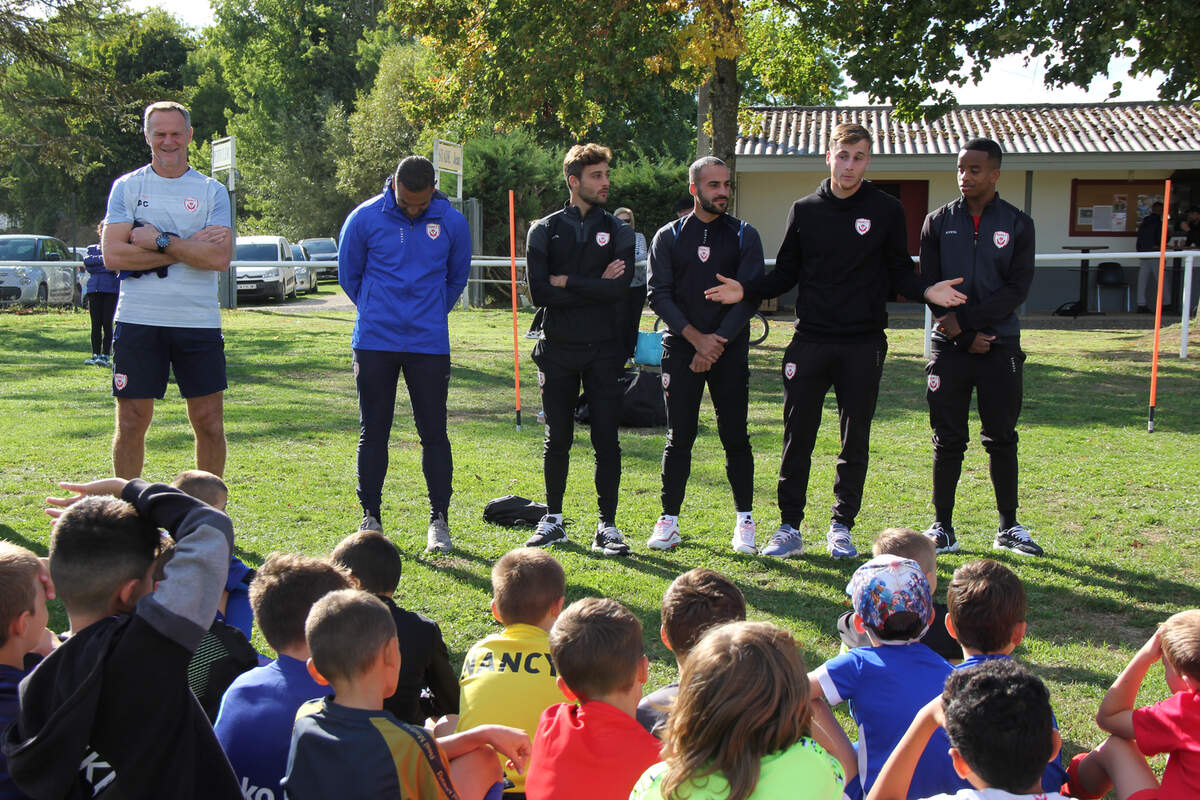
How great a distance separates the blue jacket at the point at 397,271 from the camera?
5832mm

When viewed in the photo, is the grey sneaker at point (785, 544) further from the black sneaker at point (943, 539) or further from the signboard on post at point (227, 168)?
the signboard on post at point (227, 168)

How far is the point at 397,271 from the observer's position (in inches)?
230

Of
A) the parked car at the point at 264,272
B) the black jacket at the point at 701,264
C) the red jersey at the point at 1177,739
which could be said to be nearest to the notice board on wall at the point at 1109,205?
the parked car at the point at 264,272

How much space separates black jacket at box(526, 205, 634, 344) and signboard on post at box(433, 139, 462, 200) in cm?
1283

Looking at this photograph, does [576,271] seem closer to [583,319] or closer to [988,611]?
[583,319]

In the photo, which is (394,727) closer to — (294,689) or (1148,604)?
(294,689)

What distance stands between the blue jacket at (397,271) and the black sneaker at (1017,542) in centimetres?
319

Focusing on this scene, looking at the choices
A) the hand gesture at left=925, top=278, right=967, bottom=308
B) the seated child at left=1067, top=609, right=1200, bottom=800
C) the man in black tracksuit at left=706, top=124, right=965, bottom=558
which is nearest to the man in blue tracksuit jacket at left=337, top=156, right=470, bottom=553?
the man in black tracksuit at left=706, top=124, right=965, bottom=558

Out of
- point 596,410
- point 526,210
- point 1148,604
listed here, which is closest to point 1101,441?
point 1148,604

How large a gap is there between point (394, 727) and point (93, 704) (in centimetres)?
61

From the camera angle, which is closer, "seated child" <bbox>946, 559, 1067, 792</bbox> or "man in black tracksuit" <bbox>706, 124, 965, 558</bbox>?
"seated child" <bbox>946, 559, 1067, 792</bbox>

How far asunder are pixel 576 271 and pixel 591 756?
3804mm

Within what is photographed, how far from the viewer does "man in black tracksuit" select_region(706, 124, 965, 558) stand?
5.79 m

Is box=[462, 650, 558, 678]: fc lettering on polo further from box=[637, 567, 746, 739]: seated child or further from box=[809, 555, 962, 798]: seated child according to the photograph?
box=[809, 555, 962, 798]: seated child
